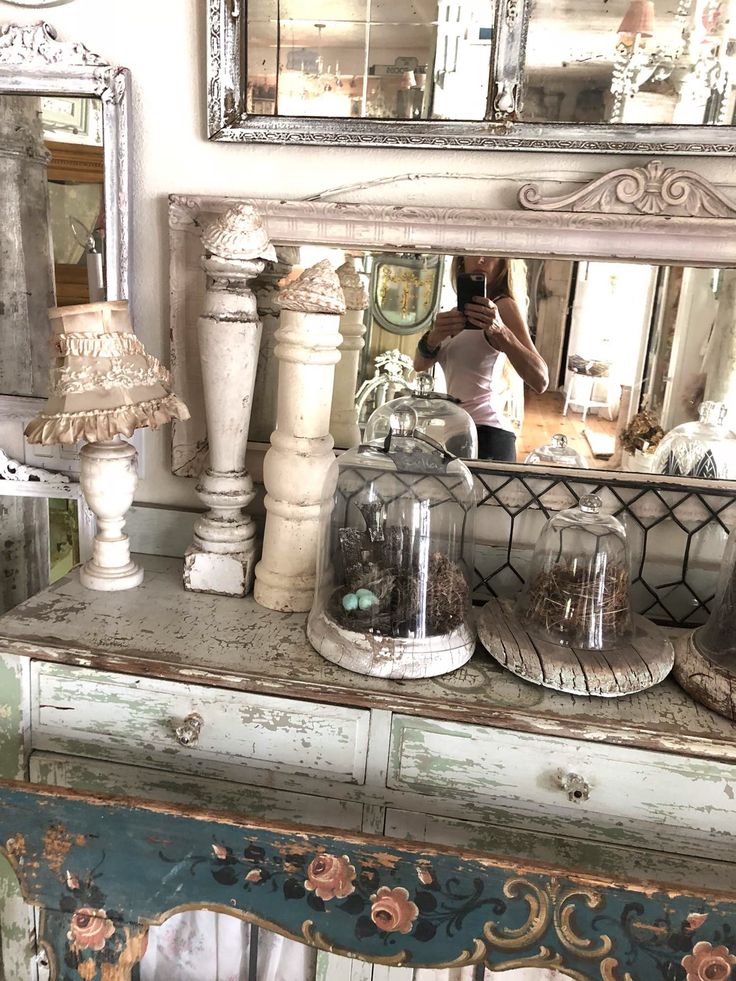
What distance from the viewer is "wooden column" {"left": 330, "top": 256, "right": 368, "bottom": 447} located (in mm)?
1383

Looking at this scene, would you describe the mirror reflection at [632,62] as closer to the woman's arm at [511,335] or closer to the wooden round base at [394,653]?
the woman's arm at [511,335]

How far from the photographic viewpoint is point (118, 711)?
1.23m

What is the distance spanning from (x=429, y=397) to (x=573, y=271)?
13.1 inches

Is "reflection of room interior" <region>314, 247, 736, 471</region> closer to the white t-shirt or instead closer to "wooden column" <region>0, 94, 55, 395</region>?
the white t-shirt

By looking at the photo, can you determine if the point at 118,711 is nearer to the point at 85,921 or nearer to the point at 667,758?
the point at 85,921

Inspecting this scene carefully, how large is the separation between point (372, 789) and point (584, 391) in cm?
76

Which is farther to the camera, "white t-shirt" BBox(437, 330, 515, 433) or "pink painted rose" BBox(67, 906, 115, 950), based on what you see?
"white t-shirt" BBox(437, 330, 515, 433)

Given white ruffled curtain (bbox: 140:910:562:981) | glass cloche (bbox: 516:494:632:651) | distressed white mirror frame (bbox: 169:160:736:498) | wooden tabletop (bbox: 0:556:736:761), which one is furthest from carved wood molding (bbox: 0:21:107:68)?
white ruffled curtain (bbox: 140:910:562:981)

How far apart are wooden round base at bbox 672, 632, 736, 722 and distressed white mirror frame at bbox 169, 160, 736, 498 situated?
1.09 ft

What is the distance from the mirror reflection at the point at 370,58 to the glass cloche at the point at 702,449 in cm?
65

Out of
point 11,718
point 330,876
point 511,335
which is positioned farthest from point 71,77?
point 330,876

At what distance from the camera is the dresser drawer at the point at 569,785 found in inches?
42.6

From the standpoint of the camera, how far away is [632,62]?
122cm

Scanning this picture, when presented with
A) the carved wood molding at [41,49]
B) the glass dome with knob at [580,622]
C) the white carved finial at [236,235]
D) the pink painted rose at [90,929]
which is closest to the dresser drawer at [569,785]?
the glass dome with knob at [580,622]
